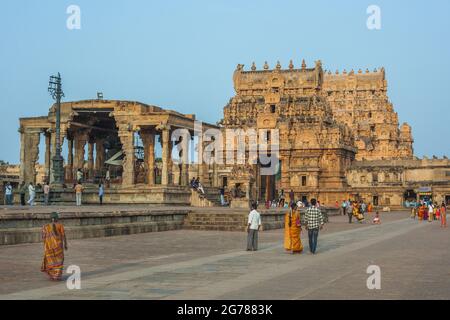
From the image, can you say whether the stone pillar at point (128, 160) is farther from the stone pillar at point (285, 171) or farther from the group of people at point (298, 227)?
the stone pillar at point (285, 171)

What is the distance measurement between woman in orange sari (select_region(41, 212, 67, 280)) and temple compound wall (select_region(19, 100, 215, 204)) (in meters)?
28.9

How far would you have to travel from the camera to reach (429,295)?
11336 millimetres

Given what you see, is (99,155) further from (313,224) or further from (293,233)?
(313,224)

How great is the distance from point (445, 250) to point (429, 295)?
34.6 ft

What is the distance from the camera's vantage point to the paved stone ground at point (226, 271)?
11539 mm

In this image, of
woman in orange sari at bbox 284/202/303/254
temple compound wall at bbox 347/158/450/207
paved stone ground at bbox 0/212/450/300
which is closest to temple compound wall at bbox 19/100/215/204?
paved stone ground at bbox 0/212/450/300

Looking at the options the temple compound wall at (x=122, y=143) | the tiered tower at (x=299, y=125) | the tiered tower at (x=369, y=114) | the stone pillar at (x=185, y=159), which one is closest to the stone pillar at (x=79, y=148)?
the temple compound wall at (x=122, y=143)

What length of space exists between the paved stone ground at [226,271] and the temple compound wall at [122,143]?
20700mm

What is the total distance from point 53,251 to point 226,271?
3.69 m

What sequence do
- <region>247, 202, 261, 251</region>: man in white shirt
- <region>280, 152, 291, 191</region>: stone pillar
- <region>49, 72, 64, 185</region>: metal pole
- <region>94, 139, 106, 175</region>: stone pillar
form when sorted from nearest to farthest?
<region>247, 202, 261, 251</region>: man in white shirt → <region>49, 72, 64, 185</region>: metal pole → <region>94, 139, 106, 175</region>: stone pillar → <region>280, 152, 291, 191</region>: stone pillar

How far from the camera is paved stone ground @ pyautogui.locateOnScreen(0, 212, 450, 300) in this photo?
11.5 m

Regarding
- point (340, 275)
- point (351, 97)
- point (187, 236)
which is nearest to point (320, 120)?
point (351, 97)

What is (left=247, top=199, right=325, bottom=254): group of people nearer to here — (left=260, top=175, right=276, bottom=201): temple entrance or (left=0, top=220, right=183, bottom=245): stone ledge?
(left=0, top=220, right=183, bottom=245): stone ledge
